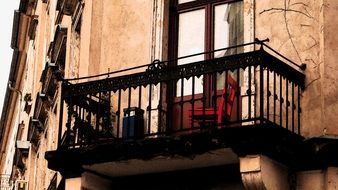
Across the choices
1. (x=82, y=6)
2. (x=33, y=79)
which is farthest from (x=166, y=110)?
(x=33, y=79)

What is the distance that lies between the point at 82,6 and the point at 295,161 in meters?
6.04

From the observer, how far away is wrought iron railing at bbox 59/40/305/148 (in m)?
12.0

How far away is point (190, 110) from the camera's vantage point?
12.9 metres

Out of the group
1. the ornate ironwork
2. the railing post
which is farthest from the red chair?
the railing post

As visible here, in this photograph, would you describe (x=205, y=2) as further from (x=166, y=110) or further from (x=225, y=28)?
(x=166, y=110)

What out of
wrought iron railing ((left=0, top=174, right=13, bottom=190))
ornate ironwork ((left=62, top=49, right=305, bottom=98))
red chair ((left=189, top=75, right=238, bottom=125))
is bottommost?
wrought iron railing ((left=0, top=174, right=13, bottom=190))

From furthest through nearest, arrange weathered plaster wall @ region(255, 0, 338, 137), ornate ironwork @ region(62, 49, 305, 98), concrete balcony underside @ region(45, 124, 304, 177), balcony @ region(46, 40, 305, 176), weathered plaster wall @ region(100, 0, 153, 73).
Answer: weathered plaster wall @ region(100, 0, 153, 73) → weathered plaster wall @ region(255, 0, 338, 137) → ornate ironwork @ region(62, 49, 305, 98) → balcony @ region(46, 40, 305, 176) → concrete balcony underside @ region(45, 124, 304, 177)

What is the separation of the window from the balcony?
3.3 inches

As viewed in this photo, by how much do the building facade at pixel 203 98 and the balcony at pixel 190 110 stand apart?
0.02 meters

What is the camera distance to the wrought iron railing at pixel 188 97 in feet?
39.5

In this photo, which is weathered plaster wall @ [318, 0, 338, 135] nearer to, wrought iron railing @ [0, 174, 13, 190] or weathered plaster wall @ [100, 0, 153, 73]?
weathered plaster wall @ [100, 0, 153, 73]

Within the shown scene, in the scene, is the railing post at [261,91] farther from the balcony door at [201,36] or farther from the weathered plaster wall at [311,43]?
the balcony door at [201,36]

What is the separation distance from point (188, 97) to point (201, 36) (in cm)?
99

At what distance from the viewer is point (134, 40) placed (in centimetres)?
1437
